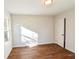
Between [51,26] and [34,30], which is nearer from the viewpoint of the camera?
[34,30]

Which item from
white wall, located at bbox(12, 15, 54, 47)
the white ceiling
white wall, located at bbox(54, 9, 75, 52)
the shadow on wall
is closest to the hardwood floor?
white wall, located at bbox(54, 9, 75, 52)

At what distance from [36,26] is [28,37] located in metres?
1.01

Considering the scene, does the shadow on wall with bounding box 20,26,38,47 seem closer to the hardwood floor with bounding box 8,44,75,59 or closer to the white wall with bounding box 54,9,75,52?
the hardwood floor with bounding box 8,44,75,59

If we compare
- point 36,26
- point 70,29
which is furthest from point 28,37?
point 70,29

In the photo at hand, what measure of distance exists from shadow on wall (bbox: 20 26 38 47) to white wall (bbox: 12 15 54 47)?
8.7 inches

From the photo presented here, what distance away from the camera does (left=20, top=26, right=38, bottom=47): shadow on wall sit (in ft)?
19.5

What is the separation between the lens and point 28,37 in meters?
6.11

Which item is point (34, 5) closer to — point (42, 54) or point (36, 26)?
point (42, 54)

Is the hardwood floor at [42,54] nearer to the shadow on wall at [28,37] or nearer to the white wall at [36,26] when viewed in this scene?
the shadow on wall at [28,37]

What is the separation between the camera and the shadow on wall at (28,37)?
19.5 ft
